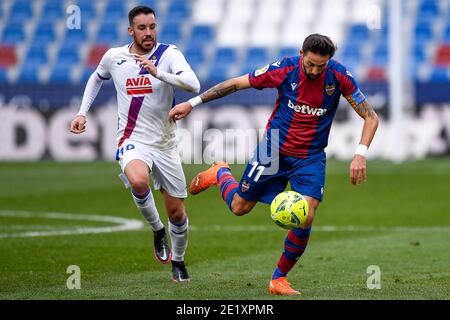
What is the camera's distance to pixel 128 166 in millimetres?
9773

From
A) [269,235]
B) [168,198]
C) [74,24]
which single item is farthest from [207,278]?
[269,235]

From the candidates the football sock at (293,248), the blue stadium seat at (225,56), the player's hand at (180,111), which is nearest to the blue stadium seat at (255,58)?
the blue stadium seat at (225,56)

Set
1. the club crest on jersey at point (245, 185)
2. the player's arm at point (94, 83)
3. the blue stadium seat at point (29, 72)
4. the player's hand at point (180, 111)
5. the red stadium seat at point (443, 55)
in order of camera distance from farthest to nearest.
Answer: the blue stadium seat at point (29, 72) → the red stadium seat at point (443, 55) → the player's arm at point (94, 83) → the club crest on jersey at point (245, 185) → the player's hand at point (180, 111)

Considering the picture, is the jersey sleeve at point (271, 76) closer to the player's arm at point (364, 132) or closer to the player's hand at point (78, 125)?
the player's arm at point (364, 132)

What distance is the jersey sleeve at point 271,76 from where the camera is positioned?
30.3 ft

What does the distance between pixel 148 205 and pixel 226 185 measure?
747 mm

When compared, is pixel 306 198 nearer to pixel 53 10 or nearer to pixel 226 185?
pixel 226 185

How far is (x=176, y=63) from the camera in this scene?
9.81 m

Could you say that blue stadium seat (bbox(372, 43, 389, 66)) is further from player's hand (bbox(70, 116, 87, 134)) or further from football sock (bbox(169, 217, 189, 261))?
player's hand (bbox(70, 116, 87, 134))

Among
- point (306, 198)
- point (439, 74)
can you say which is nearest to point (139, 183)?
point (306, 198)

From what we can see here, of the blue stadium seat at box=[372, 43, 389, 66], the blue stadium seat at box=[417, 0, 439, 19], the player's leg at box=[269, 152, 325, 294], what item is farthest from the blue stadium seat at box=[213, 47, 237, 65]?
the player's leg at box=[269, 152, 325, 294]

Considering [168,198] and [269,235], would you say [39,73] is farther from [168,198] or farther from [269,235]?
[168,198]

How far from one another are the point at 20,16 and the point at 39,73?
224 cm

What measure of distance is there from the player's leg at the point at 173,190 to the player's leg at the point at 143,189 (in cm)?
17
